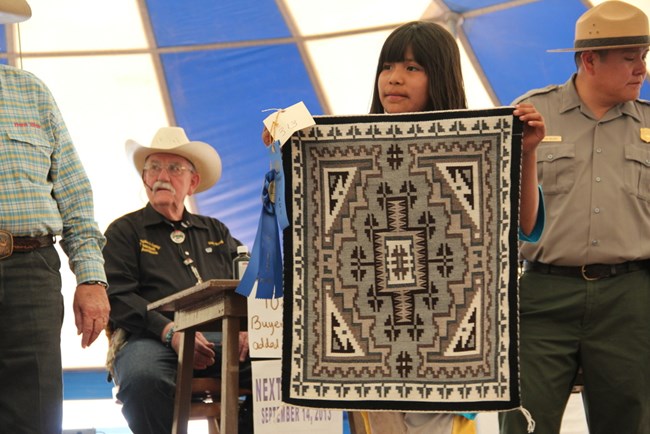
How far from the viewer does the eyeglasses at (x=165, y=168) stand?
17.7 feet

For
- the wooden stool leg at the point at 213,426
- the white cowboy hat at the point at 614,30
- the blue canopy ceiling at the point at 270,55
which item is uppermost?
the blue canopy ceiling at the point at 270,55

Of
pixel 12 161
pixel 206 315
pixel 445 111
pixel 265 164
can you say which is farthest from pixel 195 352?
pixel 265 164

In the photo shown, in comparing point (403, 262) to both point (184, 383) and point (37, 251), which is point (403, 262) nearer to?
point (37, 251)

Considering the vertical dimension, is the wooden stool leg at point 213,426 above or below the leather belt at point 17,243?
below

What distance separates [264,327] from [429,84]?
149 cm

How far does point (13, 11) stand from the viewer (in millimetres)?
3359

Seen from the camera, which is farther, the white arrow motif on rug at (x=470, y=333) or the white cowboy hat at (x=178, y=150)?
the white cowboy hat at (x=178, y=150)

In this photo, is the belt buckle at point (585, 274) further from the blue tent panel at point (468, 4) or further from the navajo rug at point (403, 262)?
the blue tent panel at point (468, 4)

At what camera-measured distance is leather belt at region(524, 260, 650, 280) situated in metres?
3.54

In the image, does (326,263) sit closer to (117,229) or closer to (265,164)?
(117,229)

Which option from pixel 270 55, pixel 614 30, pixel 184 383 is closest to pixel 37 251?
pixel 184 383

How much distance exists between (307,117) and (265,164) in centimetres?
500

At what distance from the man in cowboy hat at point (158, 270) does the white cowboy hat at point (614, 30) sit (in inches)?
75.6

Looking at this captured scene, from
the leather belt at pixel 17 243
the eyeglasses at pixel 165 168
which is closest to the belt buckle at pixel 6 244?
the leather belt at pixel 17 243
